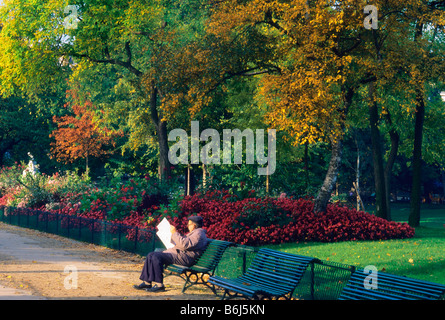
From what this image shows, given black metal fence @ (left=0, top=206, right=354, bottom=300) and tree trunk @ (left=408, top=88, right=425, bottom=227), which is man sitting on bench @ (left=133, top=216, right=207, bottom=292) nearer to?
black metal fence @ (left=0, top=206, right=354, bottom=300)

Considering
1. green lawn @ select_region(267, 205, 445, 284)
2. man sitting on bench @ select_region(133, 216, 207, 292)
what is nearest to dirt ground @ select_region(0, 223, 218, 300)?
man sitting on bench @ select_region(133, 216, 207, 292)

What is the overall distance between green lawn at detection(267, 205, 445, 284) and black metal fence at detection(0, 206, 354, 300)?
2.32 m

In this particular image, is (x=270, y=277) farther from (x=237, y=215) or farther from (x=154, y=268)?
(x=237, y=215)

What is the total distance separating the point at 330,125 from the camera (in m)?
16.8

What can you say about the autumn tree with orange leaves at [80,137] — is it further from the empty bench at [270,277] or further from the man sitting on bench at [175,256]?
the empty bench at [270,277]

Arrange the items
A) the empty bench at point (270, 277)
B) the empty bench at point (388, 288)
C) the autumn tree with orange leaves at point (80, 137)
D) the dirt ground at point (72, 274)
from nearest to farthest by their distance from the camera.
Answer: the empty bench at point (388, 288)
the empty bench at point (270, 277)
the dirt ground at point (72, 274)
the autumn tree with orange leaves at point (80, 137)

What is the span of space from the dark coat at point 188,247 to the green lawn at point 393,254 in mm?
3740

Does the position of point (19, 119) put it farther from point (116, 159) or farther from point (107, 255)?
point (107, 255)

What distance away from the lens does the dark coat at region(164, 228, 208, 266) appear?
10.3m

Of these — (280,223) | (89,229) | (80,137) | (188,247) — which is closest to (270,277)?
(188,247)

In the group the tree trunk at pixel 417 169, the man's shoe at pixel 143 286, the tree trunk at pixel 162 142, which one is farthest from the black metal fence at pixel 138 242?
the tree trunk at pixel 417 169

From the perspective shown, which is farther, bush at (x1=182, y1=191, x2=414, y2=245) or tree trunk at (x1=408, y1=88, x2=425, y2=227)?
tree trunk at (x1=408, y1=88, x2=425, y2=227)

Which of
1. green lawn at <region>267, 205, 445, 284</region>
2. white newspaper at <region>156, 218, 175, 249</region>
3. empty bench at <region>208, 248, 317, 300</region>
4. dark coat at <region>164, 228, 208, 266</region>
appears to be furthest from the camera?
green lawn at <region>267, 205, 445, 284</region>

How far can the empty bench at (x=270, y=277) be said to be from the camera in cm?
828
